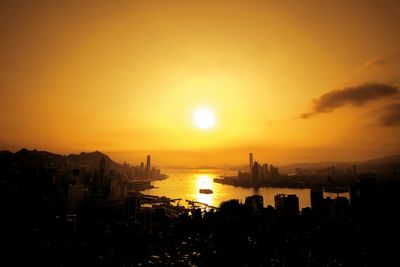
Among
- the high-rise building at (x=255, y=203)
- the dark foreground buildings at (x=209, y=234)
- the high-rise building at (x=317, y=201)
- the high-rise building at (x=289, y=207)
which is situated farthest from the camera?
the high-rise building at (x=255, y=203)

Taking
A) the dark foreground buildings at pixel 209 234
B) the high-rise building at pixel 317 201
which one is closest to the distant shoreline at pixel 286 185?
the dark foreground buildings at pixel 209 234

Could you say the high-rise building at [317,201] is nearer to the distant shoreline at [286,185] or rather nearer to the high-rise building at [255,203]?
the high-rise building at [255,203]

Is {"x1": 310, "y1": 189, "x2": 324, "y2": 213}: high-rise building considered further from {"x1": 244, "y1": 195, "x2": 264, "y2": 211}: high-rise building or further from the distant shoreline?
the distant shoreline

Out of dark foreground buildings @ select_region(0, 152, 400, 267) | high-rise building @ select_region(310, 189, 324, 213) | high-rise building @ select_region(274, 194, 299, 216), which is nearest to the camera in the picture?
dark foreground buildings @ select_region(0, 152, 400, 267)

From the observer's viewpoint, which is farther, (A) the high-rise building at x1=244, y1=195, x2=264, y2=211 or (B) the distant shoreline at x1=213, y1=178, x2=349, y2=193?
(B) the distant shoreline at x1=213, y1=178, x2=349, y2=193

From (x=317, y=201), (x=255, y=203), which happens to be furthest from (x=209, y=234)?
(x=317, y=201)

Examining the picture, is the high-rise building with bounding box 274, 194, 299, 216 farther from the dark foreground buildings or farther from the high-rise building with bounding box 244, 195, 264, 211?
the high-rise building with bounding box 244, 195, 264, 211

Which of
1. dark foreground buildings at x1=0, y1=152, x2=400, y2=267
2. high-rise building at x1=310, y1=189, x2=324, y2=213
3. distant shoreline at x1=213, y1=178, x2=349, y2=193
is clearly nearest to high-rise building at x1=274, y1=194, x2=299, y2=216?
dark foreground buildings at x1=0, y1=152, x2=400, y2=267

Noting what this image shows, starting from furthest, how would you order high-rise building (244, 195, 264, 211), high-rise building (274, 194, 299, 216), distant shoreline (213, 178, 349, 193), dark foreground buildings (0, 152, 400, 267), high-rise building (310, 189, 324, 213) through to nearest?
distant shoreline (213, 178, 349, 193) → high-rise building (244, 195, 264, 211) → high-rise building (310, 189, 324, 213) → high-rise building (274, 194, 299, 216) → dark foreground buildings (0, 152, 400, 267)

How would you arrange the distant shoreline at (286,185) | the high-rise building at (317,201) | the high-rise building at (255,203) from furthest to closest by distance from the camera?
the distant shoreline at (286,185)
the high-rise building at (255,203)
the high-rise building at (317,201)

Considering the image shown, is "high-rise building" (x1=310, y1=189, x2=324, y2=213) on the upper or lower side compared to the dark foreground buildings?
upper

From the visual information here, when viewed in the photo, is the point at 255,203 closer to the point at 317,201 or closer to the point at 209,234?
the point at 317,201

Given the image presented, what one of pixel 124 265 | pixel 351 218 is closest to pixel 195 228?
pixel 124 265
